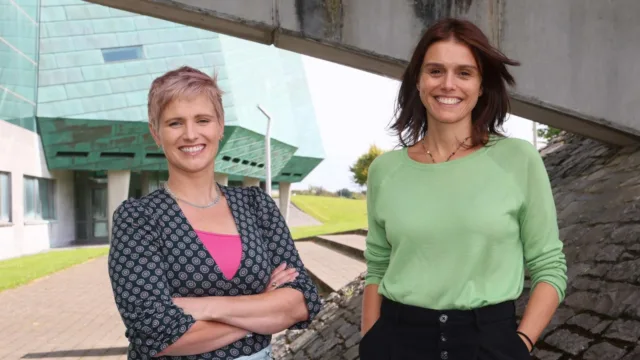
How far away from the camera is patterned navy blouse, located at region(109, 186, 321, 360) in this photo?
2.15 m

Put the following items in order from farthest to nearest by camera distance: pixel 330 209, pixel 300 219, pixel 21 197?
pixel 330 209 → pixel 300 219 → pixel 21 197

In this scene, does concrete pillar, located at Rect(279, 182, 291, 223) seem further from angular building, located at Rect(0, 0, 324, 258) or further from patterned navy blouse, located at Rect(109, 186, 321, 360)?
patterned navy blouse, located at Rect(109, 186, 321, 360)

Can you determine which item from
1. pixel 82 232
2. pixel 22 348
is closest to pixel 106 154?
pixel 82 232

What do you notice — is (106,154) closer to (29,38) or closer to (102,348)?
(29,38)

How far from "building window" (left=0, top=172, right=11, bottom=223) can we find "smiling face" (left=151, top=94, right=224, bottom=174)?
2421 centimetres

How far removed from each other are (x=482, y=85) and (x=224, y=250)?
0.98 meters

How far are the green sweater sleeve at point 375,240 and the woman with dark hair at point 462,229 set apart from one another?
2.0 inches

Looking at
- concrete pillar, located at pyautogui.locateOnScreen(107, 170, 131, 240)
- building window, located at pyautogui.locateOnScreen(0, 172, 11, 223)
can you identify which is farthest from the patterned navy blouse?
concrete pillar, located at pyautogui.locateOnScreen(107, 170, 131, 240)

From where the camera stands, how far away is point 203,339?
87.1 inches

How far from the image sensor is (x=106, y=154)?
31.3 m

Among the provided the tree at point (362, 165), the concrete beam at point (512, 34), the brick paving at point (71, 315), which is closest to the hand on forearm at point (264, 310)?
the concrete beam at point (512, 34)

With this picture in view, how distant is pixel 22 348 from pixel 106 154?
2327 cm

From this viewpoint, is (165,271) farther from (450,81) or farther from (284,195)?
(284,195)

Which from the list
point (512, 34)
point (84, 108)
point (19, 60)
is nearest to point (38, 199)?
point (84, 108)
